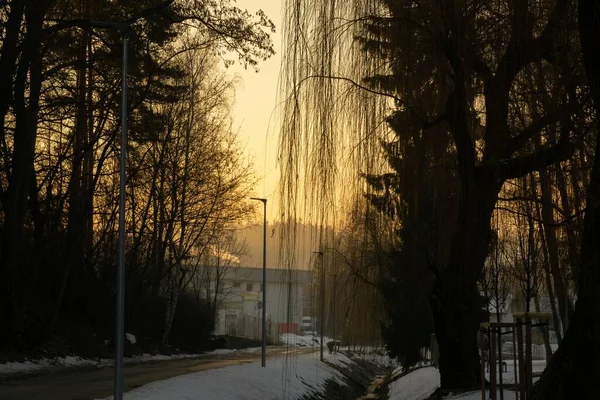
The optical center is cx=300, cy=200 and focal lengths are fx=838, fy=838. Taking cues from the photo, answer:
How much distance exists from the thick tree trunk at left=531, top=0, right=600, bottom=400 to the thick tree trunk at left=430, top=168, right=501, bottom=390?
431 cm

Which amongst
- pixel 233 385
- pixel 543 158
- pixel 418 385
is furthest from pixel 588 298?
pixel 418 385

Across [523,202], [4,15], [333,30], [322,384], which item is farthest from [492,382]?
[322,384]

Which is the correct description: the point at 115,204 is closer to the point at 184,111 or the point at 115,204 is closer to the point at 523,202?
the point at 184,111

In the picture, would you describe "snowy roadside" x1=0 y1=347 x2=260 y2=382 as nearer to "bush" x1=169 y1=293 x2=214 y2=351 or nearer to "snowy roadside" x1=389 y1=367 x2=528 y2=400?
"snowy roadside" x1=389 y1=367 x2=528 y2=400

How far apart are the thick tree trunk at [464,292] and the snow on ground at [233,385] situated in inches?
94.0

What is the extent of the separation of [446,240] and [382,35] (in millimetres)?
9826

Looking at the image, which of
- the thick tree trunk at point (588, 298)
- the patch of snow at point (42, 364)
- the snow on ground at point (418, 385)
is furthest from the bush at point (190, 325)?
the thick tree trunk at point (588, 298)

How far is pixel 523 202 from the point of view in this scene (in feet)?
33.0

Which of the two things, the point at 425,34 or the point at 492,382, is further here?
the point at 492,382

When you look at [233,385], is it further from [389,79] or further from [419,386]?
[389,79]

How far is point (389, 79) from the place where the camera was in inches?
376

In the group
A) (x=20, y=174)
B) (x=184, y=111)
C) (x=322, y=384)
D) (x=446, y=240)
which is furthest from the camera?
(x=184, y=111)

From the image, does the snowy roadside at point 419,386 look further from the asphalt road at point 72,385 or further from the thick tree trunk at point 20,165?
the thick tree trunk at point 20,165

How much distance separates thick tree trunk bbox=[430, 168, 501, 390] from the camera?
37.9 ft
